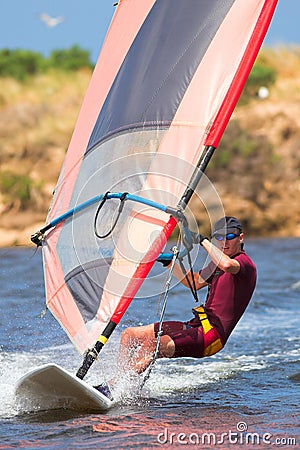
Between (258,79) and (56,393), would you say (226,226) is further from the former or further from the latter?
(258,79)

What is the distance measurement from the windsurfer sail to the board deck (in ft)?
0.50

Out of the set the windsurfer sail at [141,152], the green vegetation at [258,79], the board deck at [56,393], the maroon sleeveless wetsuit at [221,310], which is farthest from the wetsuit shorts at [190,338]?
the green vegetation at [258,79]

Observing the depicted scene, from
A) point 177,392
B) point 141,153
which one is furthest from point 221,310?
point 141,153

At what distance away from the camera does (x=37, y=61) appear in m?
38.3

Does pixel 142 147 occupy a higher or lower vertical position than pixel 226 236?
higher

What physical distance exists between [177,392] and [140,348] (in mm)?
588

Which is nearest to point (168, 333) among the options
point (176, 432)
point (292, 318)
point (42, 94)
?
point (176, 432)

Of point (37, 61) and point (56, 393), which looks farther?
point (37, 61)

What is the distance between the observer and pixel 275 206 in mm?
22688

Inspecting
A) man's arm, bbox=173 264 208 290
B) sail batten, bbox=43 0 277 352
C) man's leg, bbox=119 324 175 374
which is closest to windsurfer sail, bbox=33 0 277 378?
sail batten, bbox=43 0 277 352

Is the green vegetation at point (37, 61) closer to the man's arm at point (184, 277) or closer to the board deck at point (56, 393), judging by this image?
the man's arm at point (184, 277)

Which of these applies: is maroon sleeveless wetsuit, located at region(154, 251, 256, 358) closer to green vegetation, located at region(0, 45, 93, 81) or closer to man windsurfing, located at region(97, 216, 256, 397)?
man windsurfing, located at region(97, 216, 256, 397)

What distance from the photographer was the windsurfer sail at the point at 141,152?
4.82m

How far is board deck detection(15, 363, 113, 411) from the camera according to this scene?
454 centimetres
